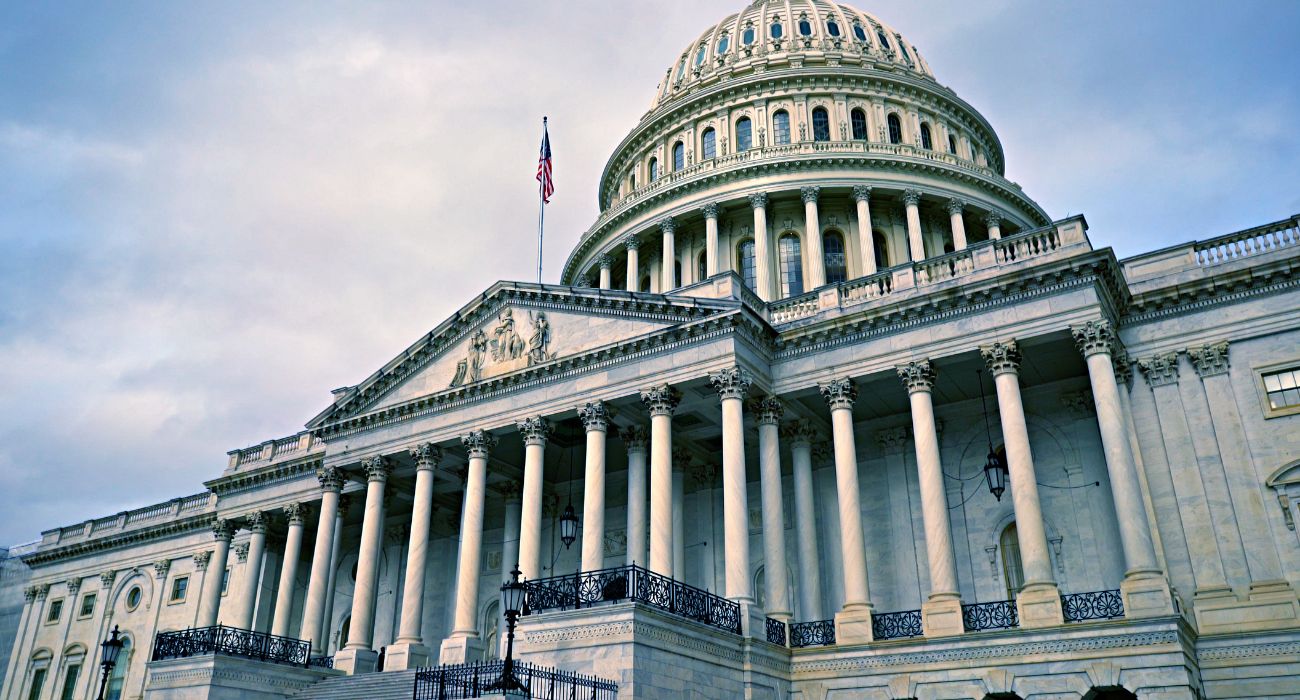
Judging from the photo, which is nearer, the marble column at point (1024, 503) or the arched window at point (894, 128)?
the marble column at point (1024, 503)

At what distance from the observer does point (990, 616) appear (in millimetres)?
22922

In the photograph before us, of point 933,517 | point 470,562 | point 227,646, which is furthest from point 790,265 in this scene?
point 227,646

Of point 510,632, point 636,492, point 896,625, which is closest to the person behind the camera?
point 510,632

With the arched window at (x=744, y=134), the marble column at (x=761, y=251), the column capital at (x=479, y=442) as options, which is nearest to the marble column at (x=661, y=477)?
the column capital at (x=479, y=442)

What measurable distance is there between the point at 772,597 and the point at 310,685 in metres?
14.3

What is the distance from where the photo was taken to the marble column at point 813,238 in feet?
141

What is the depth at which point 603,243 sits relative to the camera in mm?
52031

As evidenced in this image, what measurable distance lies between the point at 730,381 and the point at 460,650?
10.8 metres

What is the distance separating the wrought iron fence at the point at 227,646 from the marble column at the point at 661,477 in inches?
485

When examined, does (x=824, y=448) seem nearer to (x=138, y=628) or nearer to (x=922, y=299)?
(x=922, y=299)

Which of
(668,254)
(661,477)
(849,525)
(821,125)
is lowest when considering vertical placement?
(849,525)

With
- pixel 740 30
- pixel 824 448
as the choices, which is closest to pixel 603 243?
pixel 740 30

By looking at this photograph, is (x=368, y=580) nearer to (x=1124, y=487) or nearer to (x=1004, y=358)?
(x=1004, y=358)

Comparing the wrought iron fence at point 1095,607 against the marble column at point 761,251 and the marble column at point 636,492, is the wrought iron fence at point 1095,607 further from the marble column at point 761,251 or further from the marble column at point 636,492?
the marble column at point 761,251
